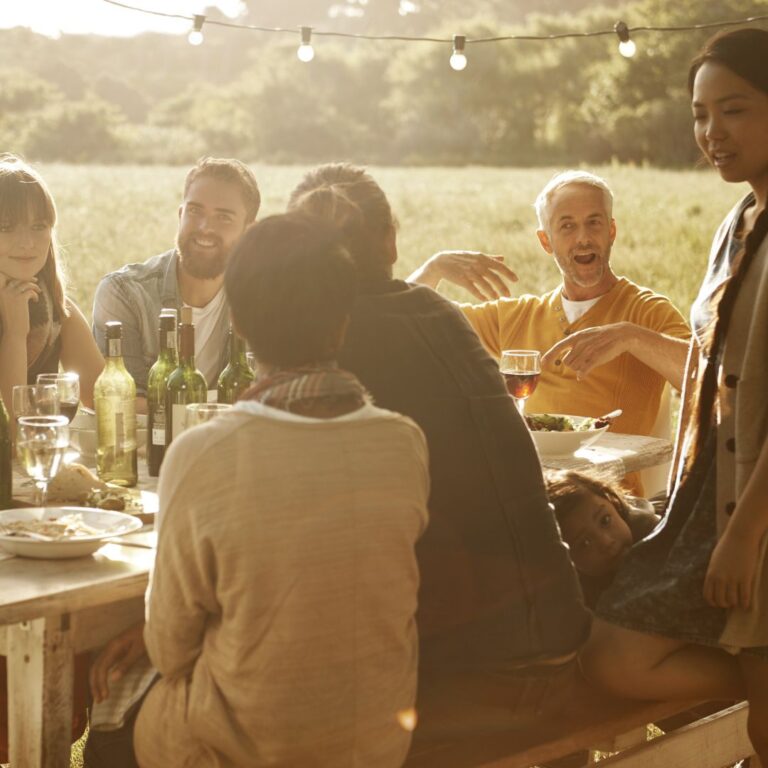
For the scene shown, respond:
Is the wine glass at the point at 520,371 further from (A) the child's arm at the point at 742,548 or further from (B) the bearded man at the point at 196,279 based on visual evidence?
(B) the bearded man at the point at 196,279

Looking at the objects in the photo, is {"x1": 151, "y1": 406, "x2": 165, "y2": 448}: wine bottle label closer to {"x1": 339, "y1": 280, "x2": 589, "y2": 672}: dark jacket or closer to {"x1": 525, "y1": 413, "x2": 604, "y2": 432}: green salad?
{"x1": 339, "y1": 280, "x2": 589, "y2": 672}: dark jacket

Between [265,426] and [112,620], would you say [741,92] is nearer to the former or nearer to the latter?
[265,426]

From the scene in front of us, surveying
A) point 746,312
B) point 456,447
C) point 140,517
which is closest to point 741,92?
point 746,312

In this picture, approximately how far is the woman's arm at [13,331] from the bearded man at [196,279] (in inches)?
22.8

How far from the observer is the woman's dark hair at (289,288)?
1.56 meters

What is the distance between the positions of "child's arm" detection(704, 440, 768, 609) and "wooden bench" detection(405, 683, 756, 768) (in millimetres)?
289

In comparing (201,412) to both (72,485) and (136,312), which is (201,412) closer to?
(72,485)

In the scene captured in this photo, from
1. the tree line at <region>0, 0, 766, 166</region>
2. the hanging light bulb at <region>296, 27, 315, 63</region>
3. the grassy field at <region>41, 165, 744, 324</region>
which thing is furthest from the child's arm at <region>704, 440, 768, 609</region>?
the tree line at <region>0, 0, 766, 166</region>

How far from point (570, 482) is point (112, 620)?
0.96 meters

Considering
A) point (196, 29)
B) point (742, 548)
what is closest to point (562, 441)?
point (742, 548)

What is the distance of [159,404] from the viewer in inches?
100

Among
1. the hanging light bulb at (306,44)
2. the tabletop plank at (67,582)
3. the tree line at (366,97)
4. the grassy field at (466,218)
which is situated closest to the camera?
the tabletop plank at (67,582)

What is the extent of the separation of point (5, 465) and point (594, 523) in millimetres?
1213

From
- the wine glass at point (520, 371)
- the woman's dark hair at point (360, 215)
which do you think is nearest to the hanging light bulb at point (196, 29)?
the wine glass at point (520, 371)
